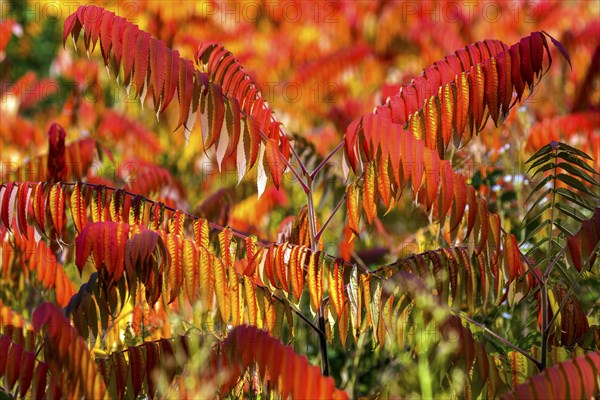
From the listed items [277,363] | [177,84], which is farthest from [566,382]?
[177,84]

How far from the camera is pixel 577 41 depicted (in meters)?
7.33

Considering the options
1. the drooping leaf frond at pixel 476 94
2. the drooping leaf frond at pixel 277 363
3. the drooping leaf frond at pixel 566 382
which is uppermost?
the drooping leaf frond at pixel 476 94

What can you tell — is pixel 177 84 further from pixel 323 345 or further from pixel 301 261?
pixel 323 345

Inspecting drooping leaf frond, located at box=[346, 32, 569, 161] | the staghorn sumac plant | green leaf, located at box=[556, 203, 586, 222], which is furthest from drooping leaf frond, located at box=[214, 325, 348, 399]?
green leaf, located at box=[556, 203, 586, 222]

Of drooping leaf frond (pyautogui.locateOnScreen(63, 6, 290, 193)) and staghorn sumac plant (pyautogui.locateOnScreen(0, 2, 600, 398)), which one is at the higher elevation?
drooping leaf frond (pyautogui.locateOnScreen(63, 6, 290, 193))

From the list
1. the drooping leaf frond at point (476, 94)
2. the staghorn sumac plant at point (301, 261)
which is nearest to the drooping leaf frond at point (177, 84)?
the staghorn sumac plant at point (301, 261)

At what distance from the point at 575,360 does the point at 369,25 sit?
7.15 m

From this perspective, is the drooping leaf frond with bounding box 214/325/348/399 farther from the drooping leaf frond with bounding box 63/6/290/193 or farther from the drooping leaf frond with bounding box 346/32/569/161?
the drooping leaf frond with bounding box 346/32/569/161

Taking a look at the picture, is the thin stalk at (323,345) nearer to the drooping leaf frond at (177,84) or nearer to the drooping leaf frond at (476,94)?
the drooping leaf frond at (177,84)

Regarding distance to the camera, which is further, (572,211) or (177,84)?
(572,211)

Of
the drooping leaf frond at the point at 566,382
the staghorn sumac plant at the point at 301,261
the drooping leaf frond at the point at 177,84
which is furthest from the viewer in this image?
the drooping leaf frond at the point at 177,84

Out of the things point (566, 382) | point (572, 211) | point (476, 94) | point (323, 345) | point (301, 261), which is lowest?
point (566, 382)

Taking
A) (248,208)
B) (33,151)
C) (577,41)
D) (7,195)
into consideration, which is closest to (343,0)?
(577,41)

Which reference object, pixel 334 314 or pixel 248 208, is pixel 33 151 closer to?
pixel 248 208
